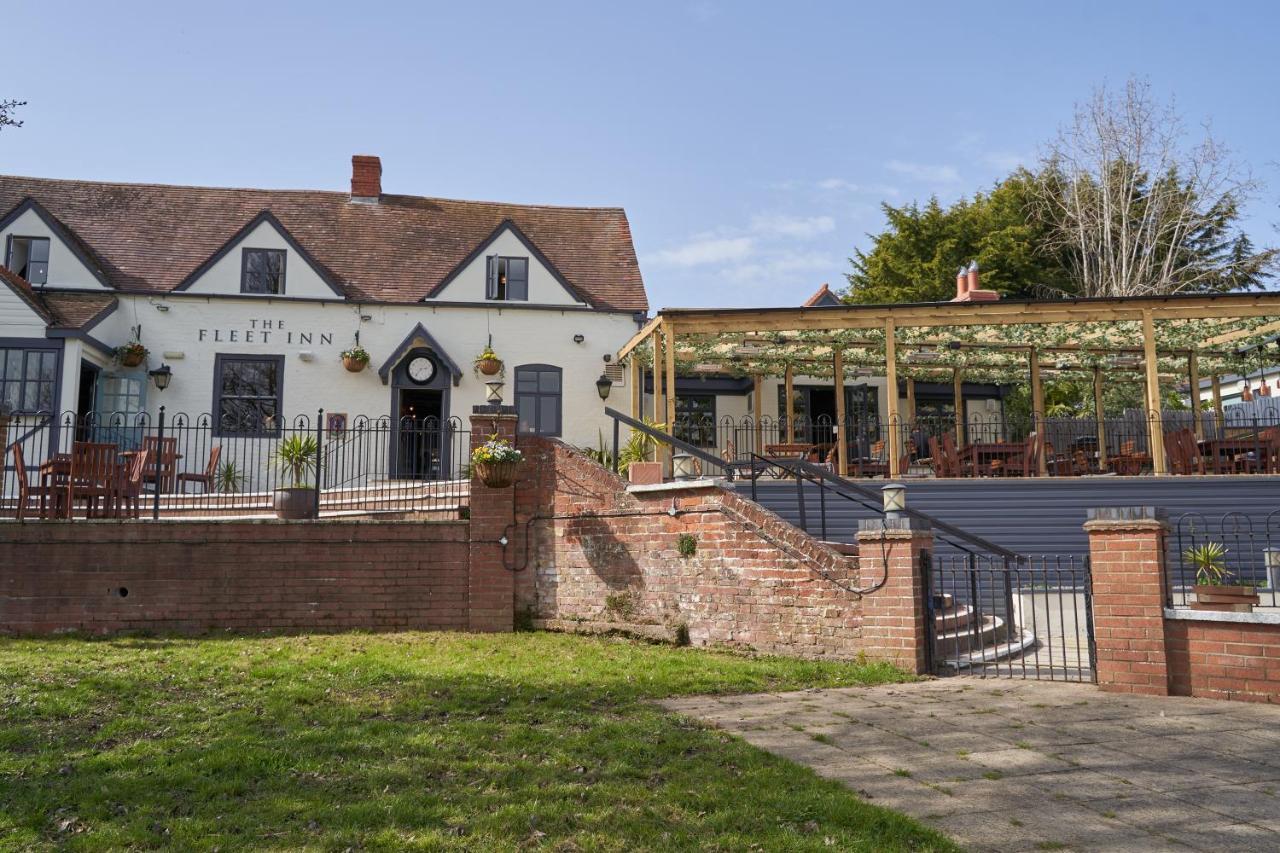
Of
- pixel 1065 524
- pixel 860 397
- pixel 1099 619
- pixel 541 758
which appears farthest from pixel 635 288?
pixel 541 758

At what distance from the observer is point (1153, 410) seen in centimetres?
1438

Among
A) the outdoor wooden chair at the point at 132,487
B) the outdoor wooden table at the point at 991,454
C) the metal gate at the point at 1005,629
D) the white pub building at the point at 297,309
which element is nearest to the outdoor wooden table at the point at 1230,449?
the outdoor wooden table at the point at 991,454

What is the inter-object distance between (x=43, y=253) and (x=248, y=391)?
482 centimetres

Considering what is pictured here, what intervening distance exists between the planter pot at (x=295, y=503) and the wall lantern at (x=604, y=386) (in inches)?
366

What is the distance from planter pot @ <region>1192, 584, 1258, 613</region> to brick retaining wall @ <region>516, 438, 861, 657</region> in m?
2.76

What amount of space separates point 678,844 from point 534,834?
644 millimetres

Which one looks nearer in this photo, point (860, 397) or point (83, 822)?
point (83, 822)

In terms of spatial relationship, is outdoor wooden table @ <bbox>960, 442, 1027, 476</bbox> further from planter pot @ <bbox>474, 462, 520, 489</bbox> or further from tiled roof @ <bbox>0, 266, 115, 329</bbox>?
tiled roof @ <bbox>0, 266, 115, 329</bbox>

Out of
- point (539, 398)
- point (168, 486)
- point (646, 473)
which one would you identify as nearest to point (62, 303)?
point (168, 486)

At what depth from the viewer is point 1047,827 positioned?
4316mm

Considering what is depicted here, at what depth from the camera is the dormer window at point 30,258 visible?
734 inches

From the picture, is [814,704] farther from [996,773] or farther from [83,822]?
[83,822]

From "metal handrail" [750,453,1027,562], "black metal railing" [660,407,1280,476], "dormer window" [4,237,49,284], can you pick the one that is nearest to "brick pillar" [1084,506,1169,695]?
"metal handrail" [750,453,1027,562]

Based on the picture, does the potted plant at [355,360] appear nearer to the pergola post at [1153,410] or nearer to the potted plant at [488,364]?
the potted plant at [488,364]
